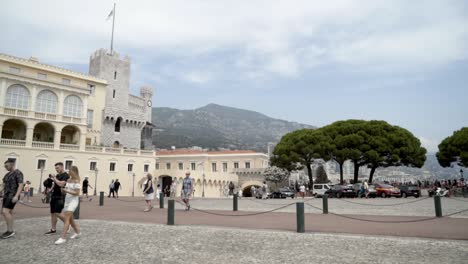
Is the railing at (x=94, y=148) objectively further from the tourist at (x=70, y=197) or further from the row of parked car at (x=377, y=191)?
the tourist at (x=70, y=197)

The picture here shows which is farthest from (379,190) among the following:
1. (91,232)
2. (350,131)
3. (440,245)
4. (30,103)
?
(30,103)

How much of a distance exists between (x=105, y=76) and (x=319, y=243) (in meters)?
48.2

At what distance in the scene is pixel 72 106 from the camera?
4038 cm

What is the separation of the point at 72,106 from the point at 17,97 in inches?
227

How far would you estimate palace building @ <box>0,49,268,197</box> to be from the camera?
1427 inches

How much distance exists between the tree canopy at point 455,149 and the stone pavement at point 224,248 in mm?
43250

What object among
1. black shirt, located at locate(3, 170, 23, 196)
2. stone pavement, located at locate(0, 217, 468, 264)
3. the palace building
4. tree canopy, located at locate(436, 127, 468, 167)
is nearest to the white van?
the palace building

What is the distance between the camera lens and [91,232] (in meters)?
9.65

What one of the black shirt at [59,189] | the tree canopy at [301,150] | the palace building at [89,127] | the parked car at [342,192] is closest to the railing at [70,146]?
the palace building at [89,127]

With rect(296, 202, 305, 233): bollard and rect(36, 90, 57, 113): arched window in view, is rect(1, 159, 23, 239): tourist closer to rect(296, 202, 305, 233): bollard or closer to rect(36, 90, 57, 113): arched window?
rect(296, 202, 305, 233): bollard

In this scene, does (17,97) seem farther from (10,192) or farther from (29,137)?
(10,192)

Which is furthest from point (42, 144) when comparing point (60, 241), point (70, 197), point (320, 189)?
point (60, 241)

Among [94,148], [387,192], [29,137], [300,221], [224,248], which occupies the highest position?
[29,137]

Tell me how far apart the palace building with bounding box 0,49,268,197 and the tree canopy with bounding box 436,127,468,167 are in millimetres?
27929
